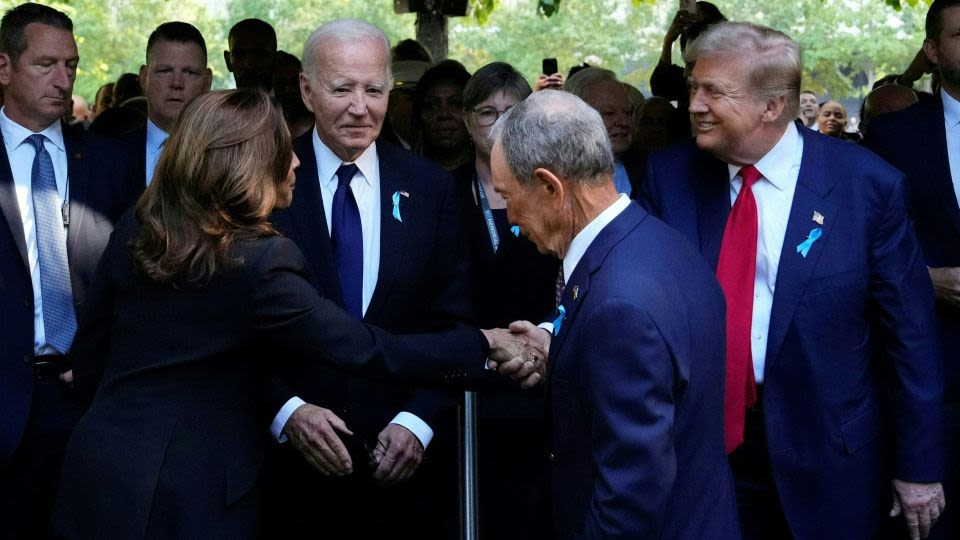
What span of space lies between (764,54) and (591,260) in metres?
1.22

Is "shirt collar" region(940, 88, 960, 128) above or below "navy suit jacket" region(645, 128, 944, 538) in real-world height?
above

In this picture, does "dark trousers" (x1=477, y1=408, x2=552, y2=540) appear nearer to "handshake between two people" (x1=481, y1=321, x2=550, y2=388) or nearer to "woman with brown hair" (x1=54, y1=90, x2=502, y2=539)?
"handshake between two people" (x1=481, y1=321, x2=550, y2=388)

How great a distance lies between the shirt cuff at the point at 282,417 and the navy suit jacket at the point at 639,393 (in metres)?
1.06

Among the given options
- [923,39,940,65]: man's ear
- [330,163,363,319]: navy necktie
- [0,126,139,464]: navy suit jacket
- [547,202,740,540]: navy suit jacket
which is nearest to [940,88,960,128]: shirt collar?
[923,39,940,65]: man's ear

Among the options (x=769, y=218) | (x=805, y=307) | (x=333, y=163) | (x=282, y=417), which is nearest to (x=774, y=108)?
(x=769, y=218)

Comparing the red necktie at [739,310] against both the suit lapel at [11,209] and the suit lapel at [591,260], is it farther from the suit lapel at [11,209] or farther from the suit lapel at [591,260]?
the suit lapel at [11,209]

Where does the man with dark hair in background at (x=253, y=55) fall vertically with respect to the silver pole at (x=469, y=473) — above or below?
above

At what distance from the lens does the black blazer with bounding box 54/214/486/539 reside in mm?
3154

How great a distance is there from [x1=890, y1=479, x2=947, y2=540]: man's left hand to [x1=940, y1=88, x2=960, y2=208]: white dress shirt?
1.18 meters

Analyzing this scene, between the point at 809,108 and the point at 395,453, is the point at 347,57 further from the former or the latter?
the point at 809,108

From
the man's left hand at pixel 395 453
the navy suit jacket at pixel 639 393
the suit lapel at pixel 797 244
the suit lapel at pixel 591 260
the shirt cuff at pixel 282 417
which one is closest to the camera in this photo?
the navy suit jacket at pixel 639 393

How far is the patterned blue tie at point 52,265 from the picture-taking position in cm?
447

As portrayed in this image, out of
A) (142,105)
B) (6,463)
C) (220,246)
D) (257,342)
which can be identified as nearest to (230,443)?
(257,342)

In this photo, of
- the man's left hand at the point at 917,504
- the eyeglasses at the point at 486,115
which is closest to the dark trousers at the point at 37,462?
the eyeglasses at the point at 486,115
